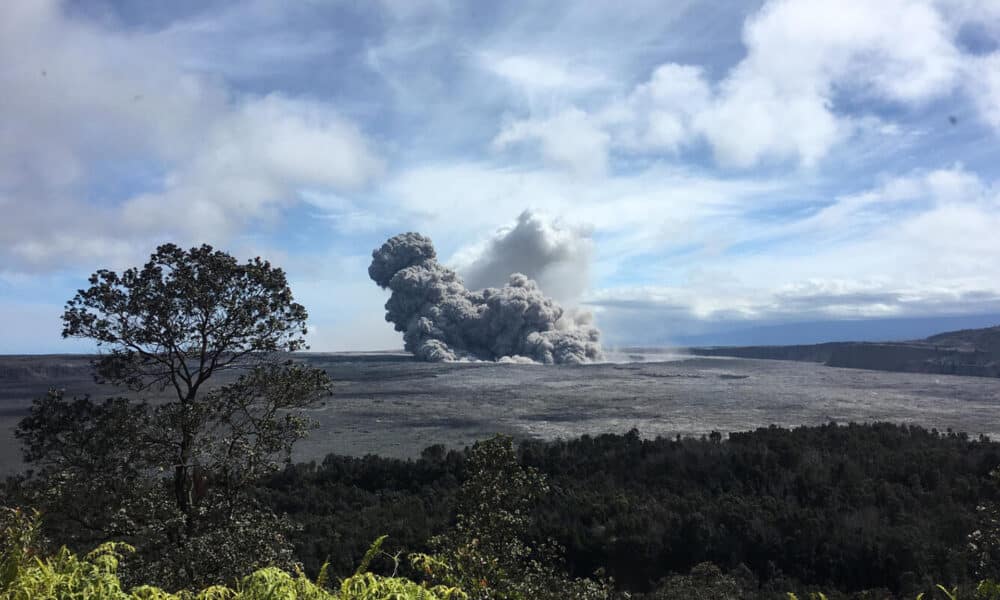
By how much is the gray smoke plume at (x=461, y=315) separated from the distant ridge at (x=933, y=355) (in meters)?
46.1

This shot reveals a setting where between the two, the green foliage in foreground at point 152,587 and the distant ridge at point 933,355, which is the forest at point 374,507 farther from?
the distant ridge at point 933,355

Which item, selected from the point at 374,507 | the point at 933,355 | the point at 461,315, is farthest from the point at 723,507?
the point at 933,355

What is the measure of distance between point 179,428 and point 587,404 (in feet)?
138

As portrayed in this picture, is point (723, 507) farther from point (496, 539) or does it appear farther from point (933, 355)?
point (933, 355)

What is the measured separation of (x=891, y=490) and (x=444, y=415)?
95.6 ft

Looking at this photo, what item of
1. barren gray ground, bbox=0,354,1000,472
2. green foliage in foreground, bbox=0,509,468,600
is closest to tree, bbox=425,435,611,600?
green foliage in foreground, bbox=0,509,468,600

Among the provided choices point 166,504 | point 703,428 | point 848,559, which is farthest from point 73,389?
point 848,559

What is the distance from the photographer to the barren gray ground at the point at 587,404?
37281mm

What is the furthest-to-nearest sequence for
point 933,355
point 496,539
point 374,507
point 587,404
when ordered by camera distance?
1. point 933,355
2. point 587,404
3. point 374,507
4. point 496,539

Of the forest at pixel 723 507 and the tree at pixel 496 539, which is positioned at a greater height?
the tree at pixel 496 539

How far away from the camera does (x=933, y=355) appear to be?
105 metres

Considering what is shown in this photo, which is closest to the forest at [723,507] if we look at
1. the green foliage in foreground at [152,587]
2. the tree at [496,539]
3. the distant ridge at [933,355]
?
the tree at [496,539]

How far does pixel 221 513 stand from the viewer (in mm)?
10617

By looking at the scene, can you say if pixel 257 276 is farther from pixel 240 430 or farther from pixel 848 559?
pixel 848 559
